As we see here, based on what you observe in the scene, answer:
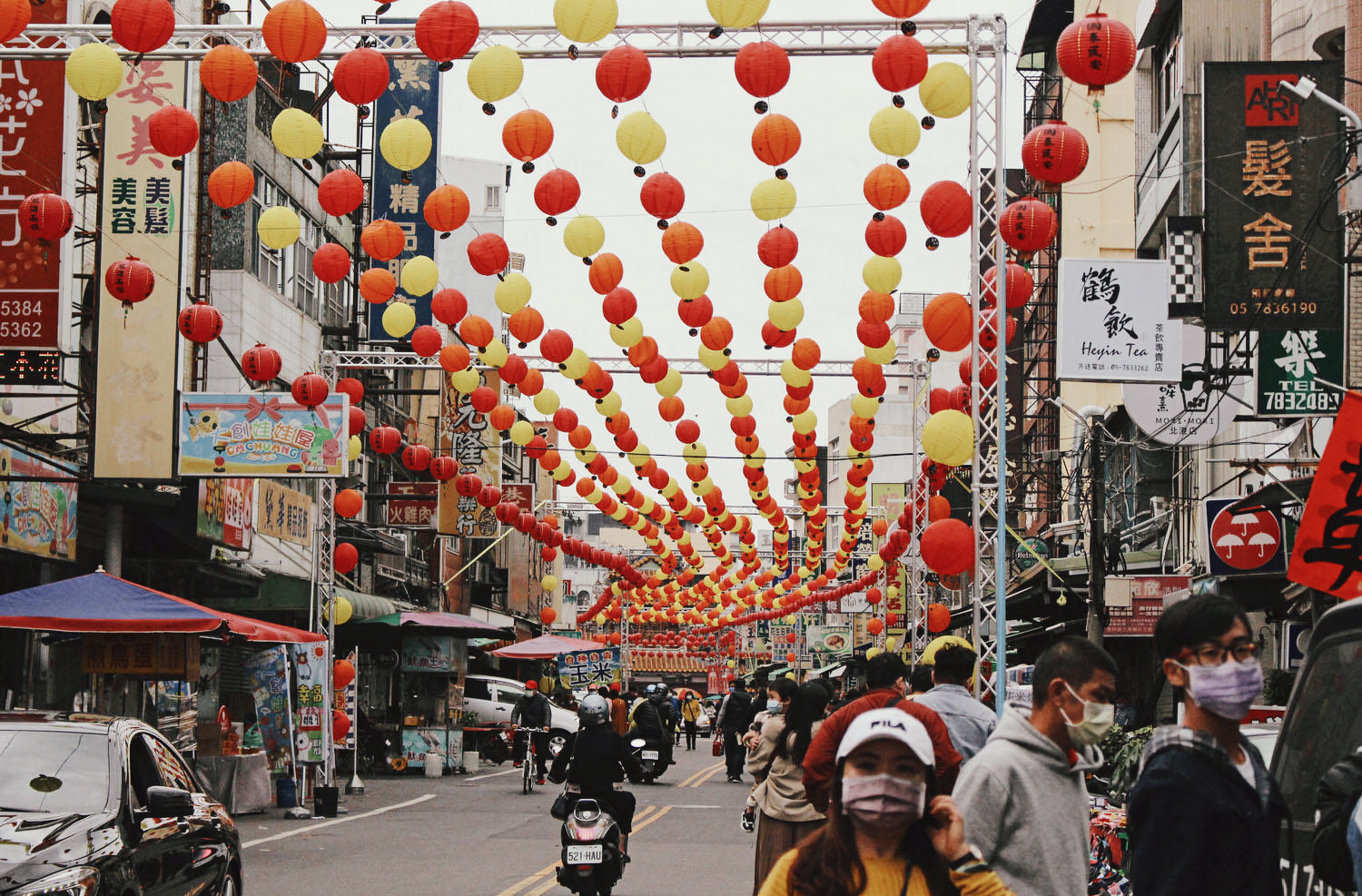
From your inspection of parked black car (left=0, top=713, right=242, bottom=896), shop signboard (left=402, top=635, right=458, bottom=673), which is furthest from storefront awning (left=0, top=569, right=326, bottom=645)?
shop signboard (left=402, top=635, right=458, bottom=673)

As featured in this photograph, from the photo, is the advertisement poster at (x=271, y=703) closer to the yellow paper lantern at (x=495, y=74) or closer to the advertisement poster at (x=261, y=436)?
the advertisement poster at (x=261, y=436)

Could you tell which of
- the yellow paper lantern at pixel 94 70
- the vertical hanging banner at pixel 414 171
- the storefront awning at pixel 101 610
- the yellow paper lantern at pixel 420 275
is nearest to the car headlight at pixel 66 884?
the storefront awning at pixel 101 610

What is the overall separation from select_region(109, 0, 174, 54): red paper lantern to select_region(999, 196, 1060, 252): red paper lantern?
8237 millimetres

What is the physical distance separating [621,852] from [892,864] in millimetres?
9328

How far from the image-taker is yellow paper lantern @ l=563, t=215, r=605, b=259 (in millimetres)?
18734

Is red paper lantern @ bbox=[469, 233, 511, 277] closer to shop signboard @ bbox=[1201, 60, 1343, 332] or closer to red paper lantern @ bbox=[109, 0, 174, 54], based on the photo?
red paper lantern @ bbox=[109, 0, 174, 54]

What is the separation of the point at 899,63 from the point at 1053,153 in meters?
1.73

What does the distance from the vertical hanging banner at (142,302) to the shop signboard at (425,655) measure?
19.4 m

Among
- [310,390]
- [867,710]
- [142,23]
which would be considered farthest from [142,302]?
[867,710]

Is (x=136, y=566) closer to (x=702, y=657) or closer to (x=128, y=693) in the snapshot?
(x=128, y=693)

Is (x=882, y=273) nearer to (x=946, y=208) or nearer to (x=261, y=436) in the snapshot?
(x=946, y=208)

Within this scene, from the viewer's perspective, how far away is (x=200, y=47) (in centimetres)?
1950

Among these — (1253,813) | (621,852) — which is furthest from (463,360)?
(1253,813)

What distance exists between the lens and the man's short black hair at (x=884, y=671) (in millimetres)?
10289
